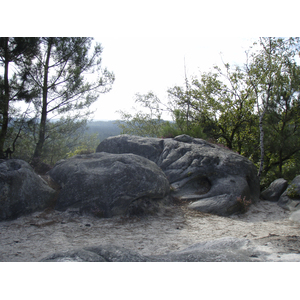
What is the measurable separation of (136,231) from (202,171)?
4.35 m

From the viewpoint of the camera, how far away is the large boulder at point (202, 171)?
28.2 ft

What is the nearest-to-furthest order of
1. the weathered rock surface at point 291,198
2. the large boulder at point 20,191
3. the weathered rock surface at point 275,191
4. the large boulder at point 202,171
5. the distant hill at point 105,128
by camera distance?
the large boulder at point 20,191 < the large boulder at point 202,171 < the weathered rock surface at point 291,198 < the weathered rock surface at point 275,191 < the distant hill at point 105,128

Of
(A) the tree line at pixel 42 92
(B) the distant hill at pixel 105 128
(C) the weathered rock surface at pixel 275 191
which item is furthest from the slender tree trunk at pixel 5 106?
(B) the distant hill at pixel 105 128

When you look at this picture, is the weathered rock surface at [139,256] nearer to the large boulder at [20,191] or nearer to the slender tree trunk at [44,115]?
the large boulder at [20,191]

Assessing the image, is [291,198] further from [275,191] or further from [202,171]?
[202,171]

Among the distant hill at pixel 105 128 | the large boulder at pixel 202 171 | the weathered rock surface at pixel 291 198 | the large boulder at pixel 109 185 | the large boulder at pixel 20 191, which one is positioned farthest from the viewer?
the distant hill at pixel 105 128

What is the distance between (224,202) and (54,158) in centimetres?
955

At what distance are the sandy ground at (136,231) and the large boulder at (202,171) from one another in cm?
79

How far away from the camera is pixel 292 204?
29.2 ft

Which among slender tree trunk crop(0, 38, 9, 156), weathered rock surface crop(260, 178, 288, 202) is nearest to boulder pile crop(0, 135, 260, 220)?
weathered rock surface crop(260, 178, 288, 202)

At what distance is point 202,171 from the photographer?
9.75 m

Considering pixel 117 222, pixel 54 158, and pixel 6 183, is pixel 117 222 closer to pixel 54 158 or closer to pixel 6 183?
pixel 6 183

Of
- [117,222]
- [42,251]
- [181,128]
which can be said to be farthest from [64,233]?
[181,128]

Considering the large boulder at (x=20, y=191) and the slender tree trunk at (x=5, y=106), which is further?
the slender tree trunk at (x=5, y=106)
